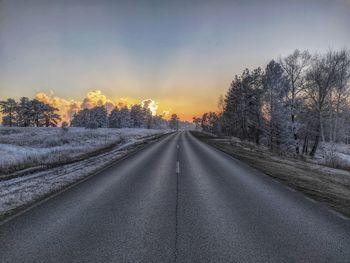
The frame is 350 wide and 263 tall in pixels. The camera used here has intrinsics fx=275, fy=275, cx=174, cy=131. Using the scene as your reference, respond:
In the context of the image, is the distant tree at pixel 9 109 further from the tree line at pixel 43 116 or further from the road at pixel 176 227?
the road at pixel 176 227

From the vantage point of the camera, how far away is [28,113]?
3880 inches

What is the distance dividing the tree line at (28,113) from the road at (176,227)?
4009 inches

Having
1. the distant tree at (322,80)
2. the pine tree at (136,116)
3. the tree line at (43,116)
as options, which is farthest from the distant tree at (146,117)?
the distant tree at (322,80)

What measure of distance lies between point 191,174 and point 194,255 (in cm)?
762

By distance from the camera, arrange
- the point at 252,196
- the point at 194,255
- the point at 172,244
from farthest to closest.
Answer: the point at 252,196 → the point at 172,244 → the point at 194,255

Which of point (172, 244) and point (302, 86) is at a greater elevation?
point (302, 86)

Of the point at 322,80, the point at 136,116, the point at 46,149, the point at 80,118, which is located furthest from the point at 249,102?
the point at 80,118

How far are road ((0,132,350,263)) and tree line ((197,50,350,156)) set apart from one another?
24.9 metres

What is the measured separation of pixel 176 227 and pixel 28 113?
352 ft

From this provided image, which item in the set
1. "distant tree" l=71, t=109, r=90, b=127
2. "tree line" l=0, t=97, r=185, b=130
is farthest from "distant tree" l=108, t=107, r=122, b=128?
"distant tree" l=71, t=109, r=90, b=127

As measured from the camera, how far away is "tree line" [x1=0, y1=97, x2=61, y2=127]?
322 ft

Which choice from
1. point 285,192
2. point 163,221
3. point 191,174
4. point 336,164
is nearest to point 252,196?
point 285,192

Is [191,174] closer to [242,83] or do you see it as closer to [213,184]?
[213,184]

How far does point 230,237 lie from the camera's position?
4.90m
